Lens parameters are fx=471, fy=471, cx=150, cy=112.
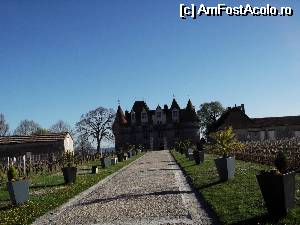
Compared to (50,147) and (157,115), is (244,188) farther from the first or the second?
(157,115)

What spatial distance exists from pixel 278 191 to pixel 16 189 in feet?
27.1

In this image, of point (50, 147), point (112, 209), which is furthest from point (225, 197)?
point (50, 147)

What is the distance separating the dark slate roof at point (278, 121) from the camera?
273 feet

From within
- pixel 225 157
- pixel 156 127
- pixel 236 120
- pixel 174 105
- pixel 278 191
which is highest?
pixel 174 105

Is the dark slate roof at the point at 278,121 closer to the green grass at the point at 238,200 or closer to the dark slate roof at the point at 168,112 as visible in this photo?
the dark slate roof at the point at 168,112

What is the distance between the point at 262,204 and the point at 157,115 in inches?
3130

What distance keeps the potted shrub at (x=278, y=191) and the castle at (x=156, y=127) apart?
78.1 metres

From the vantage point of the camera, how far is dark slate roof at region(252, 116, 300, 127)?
83.1 metres

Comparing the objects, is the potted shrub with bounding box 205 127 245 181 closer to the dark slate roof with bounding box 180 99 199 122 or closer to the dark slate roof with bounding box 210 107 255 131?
the dark slate roof with bounding box 210 107 255 131

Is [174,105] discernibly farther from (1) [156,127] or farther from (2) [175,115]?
(1) [156,127]

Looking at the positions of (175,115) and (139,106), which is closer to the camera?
(175,115)

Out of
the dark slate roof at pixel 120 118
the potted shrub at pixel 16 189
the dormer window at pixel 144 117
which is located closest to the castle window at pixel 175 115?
the dormer window at pixel 144 117

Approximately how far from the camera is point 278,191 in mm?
8953

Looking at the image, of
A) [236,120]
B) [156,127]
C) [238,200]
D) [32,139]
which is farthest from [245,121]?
[238,200]
